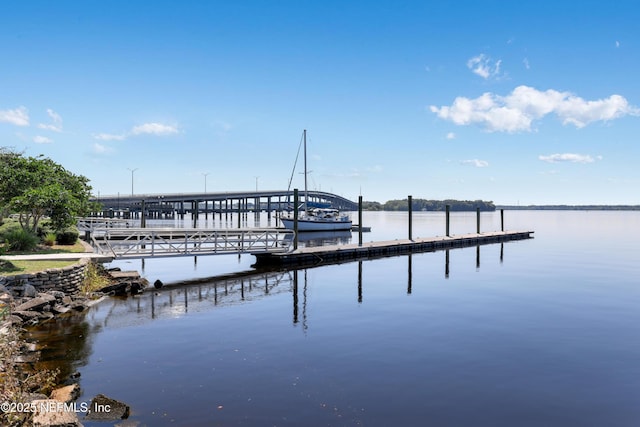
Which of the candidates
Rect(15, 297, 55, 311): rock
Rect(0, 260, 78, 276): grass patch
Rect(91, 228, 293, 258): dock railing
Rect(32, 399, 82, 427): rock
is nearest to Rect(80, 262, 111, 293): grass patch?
Rect(0, 260, 78, 276): grass patch

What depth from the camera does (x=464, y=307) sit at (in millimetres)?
20781

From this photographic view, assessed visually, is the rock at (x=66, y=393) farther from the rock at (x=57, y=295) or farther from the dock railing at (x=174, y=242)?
the dock railing at (x=174, y=242)

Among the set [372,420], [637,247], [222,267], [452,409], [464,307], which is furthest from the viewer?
[637,247]

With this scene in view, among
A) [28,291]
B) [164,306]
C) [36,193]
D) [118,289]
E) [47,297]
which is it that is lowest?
[164,306]

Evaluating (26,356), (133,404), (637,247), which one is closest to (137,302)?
(26,356)

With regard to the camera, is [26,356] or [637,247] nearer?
[26,356]

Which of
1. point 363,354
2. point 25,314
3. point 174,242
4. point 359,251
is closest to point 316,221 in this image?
point 359,251

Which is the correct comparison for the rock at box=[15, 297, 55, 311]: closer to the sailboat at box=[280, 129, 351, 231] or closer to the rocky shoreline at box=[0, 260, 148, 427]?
the rocky shoreline at box=[0, 260, 148, 427]

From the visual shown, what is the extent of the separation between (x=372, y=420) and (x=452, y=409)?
1973 mm

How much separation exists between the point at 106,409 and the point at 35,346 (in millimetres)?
5665

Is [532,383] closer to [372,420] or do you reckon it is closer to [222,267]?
[372,420]

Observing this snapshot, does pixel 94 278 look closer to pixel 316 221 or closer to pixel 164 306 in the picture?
pixel 164 306

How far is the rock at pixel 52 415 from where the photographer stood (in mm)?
7879

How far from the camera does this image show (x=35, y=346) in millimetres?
13359
